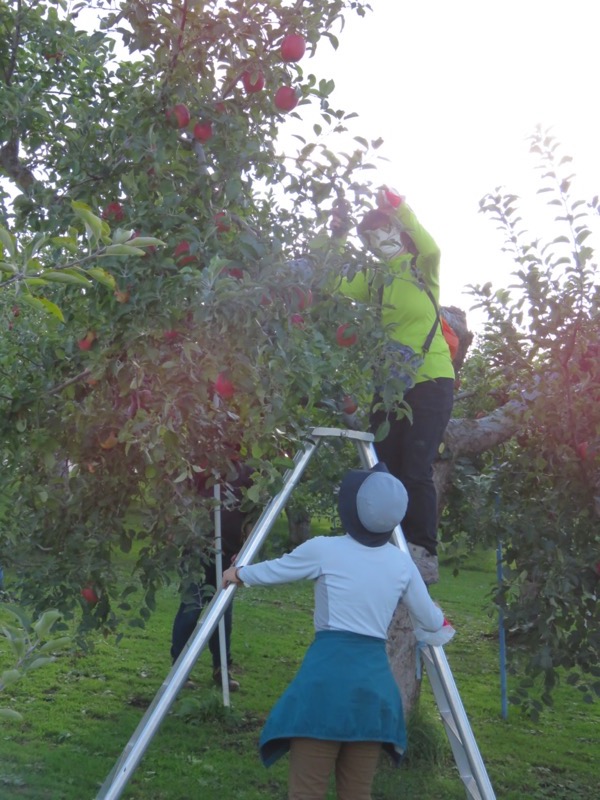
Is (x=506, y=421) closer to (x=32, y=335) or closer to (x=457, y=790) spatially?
(x=457, y=790)

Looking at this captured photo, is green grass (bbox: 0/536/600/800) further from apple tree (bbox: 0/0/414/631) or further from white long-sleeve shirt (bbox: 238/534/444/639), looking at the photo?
white long-sleeve shirt (bbox: 238/534/444/639)

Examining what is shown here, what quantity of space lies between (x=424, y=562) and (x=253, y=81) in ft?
6.79

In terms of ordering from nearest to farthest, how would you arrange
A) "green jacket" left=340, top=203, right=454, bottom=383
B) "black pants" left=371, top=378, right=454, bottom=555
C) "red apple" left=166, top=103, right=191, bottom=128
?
"red apple" left=166, top=103, right=191, bottom=128 < "green jacket" left=340, top=203, right=454, bottom=383 < "black pants" left=371, top=378, right=454, bottom=555

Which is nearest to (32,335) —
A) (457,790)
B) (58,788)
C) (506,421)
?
(58,788)

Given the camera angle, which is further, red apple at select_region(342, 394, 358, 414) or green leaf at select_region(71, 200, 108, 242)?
red apple at select_region(342, 394, 358, 414)

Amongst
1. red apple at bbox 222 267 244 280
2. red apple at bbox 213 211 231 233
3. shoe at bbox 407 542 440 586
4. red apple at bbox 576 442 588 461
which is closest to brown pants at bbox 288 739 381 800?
shoe at bbox 407 542 440 586

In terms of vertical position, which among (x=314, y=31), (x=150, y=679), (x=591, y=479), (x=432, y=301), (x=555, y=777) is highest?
(x=314, y=31)

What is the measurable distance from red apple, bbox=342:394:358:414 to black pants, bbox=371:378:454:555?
14.4 inches


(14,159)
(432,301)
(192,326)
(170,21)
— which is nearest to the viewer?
(192,326)

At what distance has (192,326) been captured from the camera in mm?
3252

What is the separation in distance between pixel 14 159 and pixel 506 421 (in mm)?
2936

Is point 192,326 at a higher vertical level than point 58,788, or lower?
higher

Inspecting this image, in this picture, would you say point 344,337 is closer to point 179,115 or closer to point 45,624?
point 179,115

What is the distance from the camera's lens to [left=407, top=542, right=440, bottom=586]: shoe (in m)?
4.15
